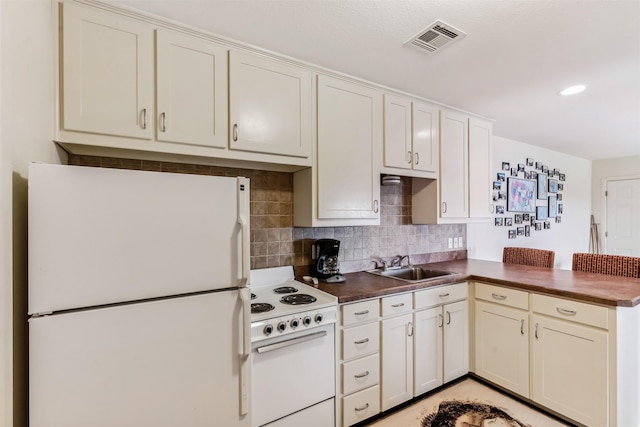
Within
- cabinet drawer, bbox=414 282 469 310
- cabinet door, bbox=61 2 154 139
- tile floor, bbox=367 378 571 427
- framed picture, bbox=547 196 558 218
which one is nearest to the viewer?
cabinet door, bbox=61 2 154 139

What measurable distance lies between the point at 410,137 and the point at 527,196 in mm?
2767

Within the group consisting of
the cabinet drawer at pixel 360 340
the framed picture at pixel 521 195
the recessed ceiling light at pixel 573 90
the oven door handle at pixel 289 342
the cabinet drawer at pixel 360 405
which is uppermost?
the recessed ceiling light at pixel 573 90

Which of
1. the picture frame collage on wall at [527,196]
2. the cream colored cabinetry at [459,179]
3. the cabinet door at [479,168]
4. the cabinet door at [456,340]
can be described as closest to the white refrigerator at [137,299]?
the cabinet door at [456,340]

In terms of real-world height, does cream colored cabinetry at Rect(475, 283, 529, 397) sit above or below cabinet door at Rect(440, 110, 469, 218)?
below

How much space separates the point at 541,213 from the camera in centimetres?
441

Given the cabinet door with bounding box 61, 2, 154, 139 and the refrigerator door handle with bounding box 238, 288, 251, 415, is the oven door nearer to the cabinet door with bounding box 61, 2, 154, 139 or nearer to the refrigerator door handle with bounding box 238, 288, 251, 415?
the refrigerator door handle with bounding box 238, 288, 251, 415

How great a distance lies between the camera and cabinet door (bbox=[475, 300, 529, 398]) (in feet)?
7.05

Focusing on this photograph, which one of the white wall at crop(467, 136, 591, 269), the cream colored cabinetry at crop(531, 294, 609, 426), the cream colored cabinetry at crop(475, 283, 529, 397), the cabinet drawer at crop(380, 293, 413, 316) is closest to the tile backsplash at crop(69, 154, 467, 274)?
the cabinet drawer at crop(380, 293, 413, 316)

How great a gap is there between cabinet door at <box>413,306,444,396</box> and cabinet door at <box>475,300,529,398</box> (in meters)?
0.41

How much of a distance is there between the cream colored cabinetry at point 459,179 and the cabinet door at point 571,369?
1.11 m

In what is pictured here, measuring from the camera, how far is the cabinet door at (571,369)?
69.9 inches

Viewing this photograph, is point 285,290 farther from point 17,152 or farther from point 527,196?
point 527,196

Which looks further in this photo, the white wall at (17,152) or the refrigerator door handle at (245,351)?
the refrigerator door handle at (245,351)

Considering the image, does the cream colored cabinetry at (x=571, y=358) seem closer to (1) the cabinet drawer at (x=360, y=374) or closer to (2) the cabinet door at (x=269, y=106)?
(1) the cabinet drawer at (x=360, y=374)
